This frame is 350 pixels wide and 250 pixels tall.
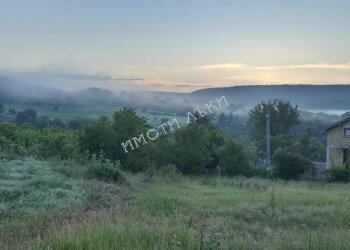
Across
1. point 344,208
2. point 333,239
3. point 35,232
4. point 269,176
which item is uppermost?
point 333,239

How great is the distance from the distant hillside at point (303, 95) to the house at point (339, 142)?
81.6ft

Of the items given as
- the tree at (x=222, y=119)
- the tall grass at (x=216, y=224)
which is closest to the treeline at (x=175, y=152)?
the tall grass at (x=216, y=224)

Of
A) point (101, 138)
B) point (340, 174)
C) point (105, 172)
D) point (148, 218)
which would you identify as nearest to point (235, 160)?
point (340, 174)

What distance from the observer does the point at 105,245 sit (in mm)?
5230

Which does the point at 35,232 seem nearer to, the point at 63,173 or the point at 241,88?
the point at 63,173

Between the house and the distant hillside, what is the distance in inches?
979

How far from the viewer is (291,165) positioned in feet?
86.5

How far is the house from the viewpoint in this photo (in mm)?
36906

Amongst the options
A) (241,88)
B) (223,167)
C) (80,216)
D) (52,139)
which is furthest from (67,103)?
(80,216)

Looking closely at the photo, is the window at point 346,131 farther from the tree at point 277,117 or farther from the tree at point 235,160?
the tree at point 277,117

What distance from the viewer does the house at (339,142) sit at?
1453 inches

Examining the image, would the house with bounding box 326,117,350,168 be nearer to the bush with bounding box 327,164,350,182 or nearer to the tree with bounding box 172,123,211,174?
the bush with bounding box 327,164,350,182

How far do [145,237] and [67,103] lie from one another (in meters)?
124

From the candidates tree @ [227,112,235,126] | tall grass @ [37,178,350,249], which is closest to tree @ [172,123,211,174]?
tall grass @ [37,178,350,249]
